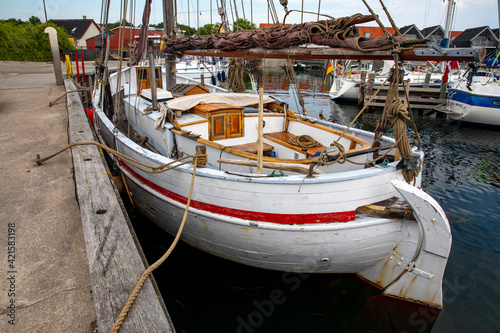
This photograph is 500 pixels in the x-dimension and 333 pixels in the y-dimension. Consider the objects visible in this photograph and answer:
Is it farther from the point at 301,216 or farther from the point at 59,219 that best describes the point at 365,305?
the point at 59,219

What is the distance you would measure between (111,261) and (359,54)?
407cm

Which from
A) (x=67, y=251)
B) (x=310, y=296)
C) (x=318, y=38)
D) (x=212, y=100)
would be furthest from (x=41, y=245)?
(x=212, y=100)

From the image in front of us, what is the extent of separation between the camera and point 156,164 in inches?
239

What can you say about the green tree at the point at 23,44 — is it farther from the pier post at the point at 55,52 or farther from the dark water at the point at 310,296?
the dark water at the point at 310,296

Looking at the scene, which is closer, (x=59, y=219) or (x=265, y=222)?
(x=59, y=219)

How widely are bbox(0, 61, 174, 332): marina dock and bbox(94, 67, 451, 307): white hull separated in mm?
1736

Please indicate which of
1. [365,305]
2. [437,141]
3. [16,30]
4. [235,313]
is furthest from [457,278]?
[16,30]

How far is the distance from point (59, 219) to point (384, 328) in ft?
16.6

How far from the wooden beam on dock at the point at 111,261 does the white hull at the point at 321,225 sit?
1.58 m

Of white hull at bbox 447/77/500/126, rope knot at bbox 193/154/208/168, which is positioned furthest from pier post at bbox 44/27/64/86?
white hull at bbox 447/77/500/126

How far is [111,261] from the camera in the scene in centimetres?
296

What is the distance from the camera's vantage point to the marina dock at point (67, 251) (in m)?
2.54

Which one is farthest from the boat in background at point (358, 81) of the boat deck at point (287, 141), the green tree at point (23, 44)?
the green tree at point (23, 44)

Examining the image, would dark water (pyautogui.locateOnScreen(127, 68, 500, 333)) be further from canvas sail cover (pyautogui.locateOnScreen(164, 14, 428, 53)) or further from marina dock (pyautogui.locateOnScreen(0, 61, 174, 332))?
canvas sail cover (pyautogui.locateOnScreen(164, 14, 428, 53))
